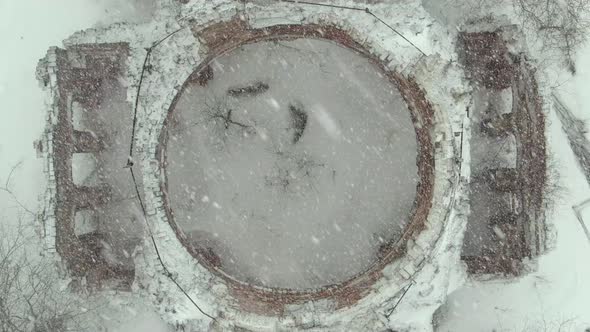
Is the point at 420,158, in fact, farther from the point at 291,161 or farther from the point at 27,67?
the point at 27,67

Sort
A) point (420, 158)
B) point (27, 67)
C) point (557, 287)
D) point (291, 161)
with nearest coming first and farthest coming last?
1. point (420, 158)
2. point (557, 287)
3. point (291, 161)
4. point (27, 67)

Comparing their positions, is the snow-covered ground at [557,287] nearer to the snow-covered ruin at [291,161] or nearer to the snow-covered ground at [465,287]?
the snow-covered ground at [465,287]

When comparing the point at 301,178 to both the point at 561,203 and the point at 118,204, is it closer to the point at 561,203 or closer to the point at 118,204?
the point at 118,204

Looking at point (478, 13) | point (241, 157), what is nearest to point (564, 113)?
point (478, 13)

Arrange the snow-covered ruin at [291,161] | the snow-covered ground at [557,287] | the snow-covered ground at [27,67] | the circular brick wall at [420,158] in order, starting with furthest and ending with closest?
the snow-covered ground at [27,67], the snow-covered ground at [557,287], the circular brick wall at [420,158], the snow-covered ruin at [291,161]

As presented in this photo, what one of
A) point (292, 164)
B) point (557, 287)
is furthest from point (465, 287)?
point (292, 164)

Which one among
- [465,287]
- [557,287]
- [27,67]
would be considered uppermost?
[27,67]

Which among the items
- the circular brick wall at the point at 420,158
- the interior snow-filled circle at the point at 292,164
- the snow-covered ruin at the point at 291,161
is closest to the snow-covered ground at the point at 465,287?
the snow-covered ruin at the point at 291,161
